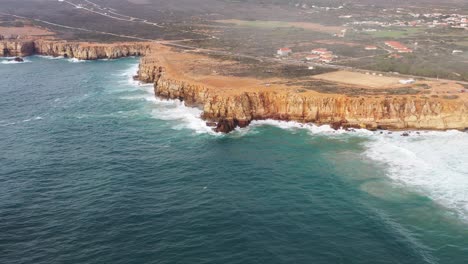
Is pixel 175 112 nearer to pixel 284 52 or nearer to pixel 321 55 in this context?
pixel 284 52

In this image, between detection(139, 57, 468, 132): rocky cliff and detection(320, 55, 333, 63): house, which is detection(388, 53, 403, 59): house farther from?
detection(139, 57, 468, 132): rocky cliff

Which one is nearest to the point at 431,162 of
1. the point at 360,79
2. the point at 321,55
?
the point at 360,79

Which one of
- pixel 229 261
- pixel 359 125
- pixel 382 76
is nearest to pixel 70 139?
pixel 229 261

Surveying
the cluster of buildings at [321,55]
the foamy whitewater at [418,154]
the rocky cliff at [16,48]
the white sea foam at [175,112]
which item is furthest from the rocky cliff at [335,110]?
the rocky cliff at [16,48]

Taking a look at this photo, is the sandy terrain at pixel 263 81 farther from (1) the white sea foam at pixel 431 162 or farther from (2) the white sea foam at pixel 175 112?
(1) the white sea foam at pixel 431 162

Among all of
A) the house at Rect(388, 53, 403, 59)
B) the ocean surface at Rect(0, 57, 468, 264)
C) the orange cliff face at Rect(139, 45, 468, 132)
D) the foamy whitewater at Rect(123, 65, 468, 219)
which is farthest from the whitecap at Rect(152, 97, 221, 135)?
the house at Rect(388, 53, 403, 59)
